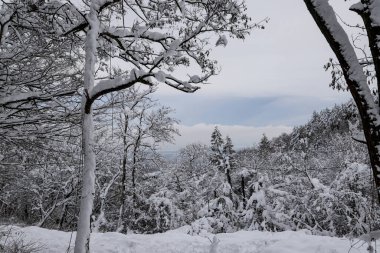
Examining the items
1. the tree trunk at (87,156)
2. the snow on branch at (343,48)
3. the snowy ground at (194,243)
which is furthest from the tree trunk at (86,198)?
the snowy ground at (194,243)

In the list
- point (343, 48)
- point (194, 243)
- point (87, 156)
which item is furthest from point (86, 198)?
point (194, 243)

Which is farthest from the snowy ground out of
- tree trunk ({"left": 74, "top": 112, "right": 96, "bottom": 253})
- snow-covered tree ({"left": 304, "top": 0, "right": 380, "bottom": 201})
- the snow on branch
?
the snow on branch

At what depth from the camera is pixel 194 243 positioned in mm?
8289

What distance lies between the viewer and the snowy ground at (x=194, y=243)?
6898 millimetres

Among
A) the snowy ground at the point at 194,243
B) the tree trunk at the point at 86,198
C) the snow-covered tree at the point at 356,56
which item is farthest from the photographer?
the snowy ground at the point at 194,243

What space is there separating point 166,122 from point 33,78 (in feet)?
52.5

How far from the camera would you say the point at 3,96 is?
5.60 m

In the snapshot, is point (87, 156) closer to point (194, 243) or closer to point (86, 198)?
point (86, 198)

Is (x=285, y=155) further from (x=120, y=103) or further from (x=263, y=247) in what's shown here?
(x=120, y=103)

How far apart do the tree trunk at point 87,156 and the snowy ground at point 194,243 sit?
326 cm

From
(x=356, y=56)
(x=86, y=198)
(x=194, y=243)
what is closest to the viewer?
(x=356, y=56)

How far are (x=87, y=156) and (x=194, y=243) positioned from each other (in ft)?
15.1

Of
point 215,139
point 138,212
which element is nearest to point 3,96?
point 138,212

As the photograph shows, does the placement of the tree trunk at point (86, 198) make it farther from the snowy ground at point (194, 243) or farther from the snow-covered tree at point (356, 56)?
the snowy ground at point (194, 243)
